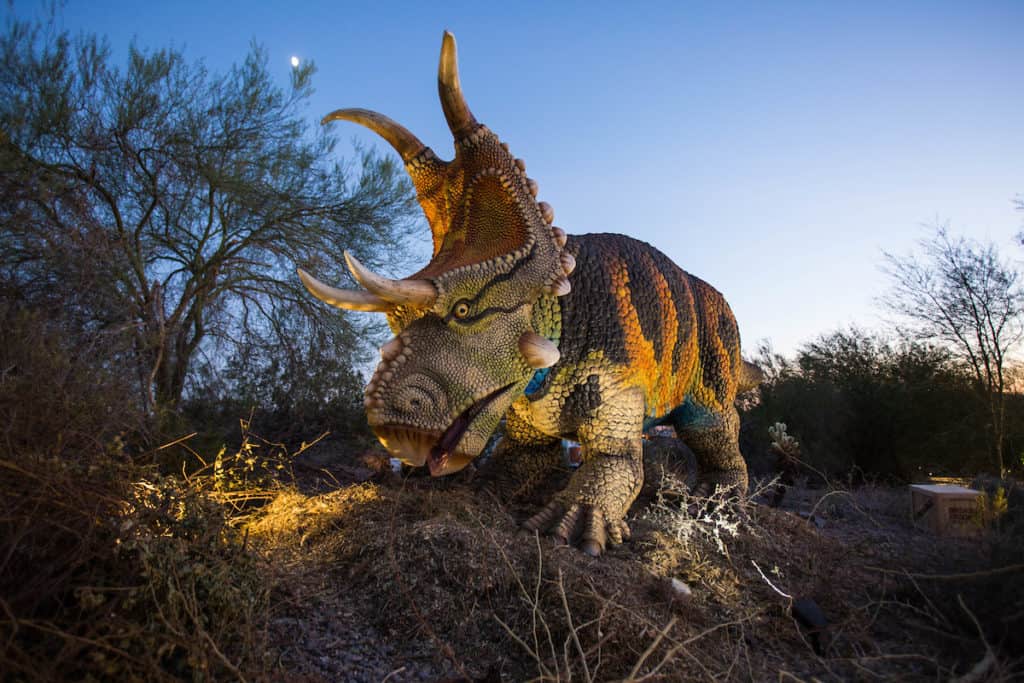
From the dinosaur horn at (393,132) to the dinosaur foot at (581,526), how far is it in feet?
5.21

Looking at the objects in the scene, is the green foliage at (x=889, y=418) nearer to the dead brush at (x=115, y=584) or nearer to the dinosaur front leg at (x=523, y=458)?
the dinosaur front leg at (x=523, y=458)

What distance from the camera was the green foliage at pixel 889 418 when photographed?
242 inches

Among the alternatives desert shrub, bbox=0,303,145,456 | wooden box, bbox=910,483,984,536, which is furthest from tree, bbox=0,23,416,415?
wooden box, bbox=910,483,984,536

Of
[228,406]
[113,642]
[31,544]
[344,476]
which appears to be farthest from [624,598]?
[228,406]

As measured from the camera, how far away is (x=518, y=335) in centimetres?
238

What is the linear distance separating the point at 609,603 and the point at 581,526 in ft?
2.47

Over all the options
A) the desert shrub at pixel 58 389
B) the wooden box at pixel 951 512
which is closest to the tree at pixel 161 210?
the desert shrub at pixel 58 389

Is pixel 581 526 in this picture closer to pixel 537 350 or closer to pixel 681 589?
pixel 681 589

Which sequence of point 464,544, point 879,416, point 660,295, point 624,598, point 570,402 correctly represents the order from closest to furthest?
point 624,598 < point 464,544 < point 570,402 < point 660,295 < point 879,416

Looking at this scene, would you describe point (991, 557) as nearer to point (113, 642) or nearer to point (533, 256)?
point (533, 256)

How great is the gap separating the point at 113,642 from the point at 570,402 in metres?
1.77

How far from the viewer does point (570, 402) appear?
8.61 feet

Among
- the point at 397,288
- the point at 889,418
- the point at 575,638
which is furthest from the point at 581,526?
the point at 889,418

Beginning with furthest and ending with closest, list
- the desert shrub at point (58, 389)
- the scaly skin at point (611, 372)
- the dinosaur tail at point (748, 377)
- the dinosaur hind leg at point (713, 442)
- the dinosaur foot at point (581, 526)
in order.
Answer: the dinosaur tail at point (748, 377), the dinosaur hind leg at point (713, 442), the scaly skin at point (611, 372), the dinosaur foot at point (581, 526), the desert shrub at point (58, 389)
